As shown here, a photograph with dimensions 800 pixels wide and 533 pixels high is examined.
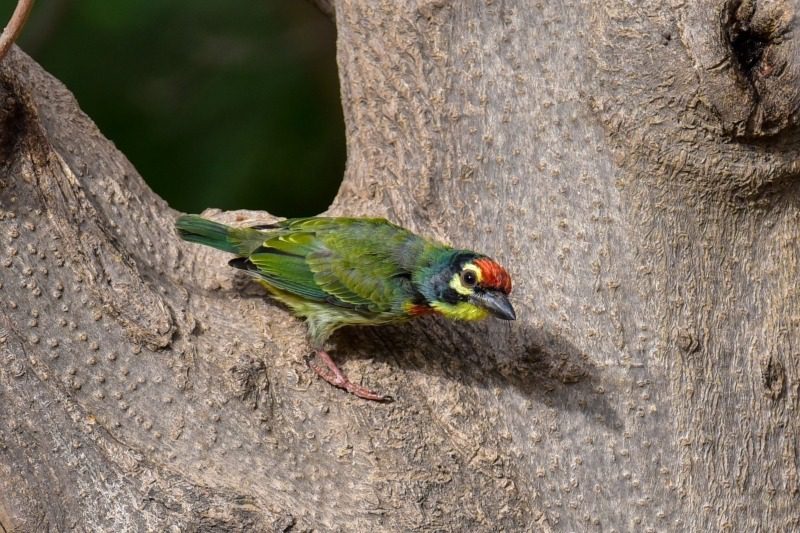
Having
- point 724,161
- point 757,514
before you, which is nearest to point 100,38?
point 724,161

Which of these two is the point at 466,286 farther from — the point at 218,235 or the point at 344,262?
the point at 218,235

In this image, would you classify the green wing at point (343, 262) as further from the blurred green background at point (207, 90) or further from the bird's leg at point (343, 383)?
the blurred green background at point (207, 90)

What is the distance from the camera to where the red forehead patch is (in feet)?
8.98

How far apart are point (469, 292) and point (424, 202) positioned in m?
0.44

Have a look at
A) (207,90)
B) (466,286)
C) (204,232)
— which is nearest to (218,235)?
(204,232)

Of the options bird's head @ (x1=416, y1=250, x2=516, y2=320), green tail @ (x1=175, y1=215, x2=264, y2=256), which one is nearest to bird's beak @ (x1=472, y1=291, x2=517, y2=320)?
bird's head @ (x1=416, y1=250, x2=516, y2=320)

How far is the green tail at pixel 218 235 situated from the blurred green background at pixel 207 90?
6.43ft

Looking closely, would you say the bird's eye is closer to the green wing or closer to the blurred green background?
the green wing

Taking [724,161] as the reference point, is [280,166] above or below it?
below

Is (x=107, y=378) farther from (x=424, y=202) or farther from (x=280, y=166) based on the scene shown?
(x=280, y=166)

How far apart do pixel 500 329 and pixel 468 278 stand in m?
0.21

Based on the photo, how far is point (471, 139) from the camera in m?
2.98

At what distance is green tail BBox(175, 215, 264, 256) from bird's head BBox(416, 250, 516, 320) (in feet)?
2.09

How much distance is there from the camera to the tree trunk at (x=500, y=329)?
2467 mm
